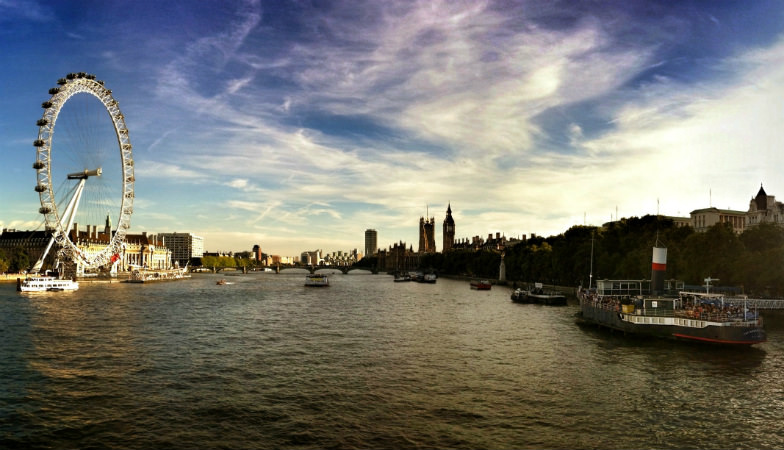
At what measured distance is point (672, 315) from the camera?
63312mm

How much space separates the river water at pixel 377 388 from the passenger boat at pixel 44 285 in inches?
2911

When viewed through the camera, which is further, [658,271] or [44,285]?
[44,285]

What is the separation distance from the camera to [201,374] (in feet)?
141

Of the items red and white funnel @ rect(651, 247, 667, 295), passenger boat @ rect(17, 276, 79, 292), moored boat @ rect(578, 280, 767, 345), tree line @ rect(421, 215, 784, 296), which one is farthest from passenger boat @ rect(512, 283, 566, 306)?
passenger boat @ rect(17, 276, 79, 292)

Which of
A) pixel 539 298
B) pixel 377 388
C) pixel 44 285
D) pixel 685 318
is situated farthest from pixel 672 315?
pixel 44 285

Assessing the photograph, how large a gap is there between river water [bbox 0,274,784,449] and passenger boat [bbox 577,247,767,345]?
209cm

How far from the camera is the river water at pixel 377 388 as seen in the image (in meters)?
29.0

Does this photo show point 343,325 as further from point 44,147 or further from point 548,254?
point 548,254

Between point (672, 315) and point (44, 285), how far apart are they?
Result: 470ft

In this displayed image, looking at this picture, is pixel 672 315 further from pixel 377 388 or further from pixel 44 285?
pixel 44 285

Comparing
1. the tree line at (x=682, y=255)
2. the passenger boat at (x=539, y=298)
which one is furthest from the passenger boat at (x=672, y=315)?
the passenger boat at (x=539, y=298)

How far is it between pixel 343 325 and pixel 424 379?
34.5 metres

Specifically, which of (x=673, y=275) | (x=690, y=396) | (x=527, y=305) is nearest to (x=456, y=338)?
(x=690, y=396)

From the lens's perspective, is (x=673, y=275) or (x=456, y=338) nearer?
(x=456, y=338)
